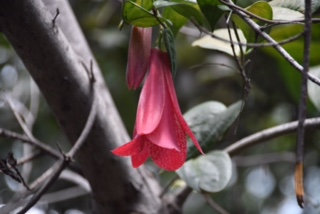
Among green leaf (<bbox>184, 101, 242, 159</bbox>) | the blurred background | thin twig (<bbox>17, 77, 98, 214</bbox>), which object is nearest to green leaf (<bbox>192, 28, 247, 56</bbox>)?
green leaf (<bbox>184, 101, 242, 159</bbox>)

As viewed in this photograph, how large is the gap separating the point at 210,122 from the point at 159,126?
0.32 metres

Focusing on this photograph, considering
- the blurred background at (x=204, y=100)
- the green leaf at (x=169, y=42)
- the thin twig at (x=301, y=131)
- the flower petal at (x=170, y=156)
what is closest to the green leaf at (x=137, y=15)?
the green leaf at (x=169, y=42)

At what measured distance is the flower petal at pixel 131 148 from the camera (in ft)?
2.05

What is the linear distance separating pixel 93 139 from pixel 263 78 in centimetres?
90

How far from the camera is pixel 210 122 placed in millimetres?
954

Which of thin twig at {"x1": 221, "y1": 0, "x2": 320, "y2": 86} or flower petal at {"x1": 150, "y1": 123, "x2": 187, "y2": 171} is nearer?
thin twig at {"x1": 221, "y1": 0, "x2": 320, "y2": 86}

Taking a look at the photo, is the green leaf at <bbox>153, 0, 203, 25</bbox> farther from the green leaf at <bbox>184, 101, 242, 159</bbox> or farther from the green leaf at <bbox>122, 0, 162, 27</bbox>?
the green leaf at <bbox>184, 101, 242, 159</bbox>

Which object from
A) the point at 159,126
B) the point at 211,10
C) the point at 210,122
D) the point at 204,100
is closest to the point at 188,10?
the point at 211,10

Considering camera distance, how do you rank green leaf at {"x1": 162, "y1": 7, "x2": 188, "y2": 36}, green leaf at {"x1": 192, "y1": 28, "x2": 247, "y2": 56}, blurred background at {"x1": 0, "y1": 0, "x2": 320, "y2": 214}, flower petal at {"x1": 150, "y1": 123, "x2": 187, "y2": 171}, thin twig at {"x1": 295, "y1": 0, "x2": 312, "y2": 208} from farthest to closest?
blurred background at {"x1": 0, "y1": 0, "x2": 320, "y2": 214} < green leaf at {"x1": 192, "y1": 28, "x2": 247, "y2": 56} < green leaf at {"x1": 162, "y1": 7, "x2": 188, "y2": 36} < flower petal at {"x1": 150, "y1": 123, "x2": 187, "y2": 171} < thin twig at {"x1": 295, "y1": 0, "x2": 312, "y2": 208}

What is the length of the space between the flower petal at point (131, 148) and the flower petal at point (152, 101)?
0.03 ft

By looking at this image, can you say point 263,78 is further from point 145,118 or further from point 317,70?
point 145,118

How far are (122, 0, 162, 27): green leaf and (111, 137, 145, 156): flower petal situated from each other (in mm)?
132

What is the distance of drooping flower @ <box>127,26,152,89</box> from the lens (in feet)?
2.30

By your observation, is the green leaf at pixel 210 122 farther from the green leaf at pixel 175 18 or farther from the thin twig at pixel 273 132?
the green leaf at pixel 175 18
